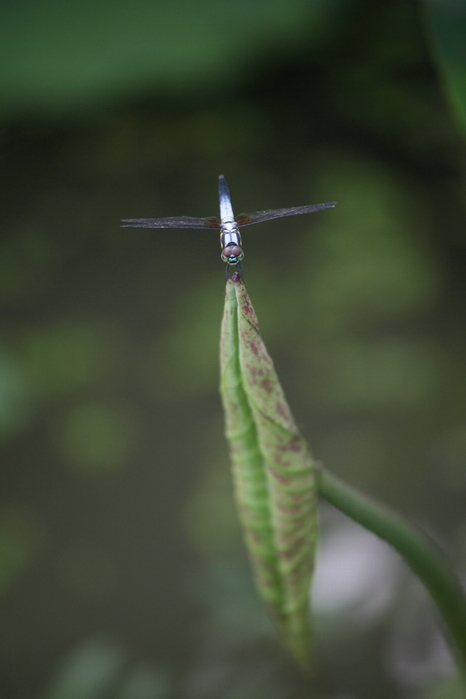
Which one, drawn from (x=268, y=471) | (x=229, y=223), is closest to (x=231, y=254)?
(x=229, y=223)

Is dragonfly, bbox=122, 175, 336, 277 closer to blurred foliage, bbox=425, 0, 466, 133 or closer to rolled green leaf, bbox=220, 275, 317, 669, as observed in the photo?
rolled green leaf, bbox=220, 275, 317, 669

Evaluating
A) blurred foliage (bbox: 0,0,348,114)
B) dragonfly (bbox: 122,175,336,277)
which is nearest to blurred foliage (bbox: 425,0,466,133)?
dragonfly (bbox: 122,175,336,277)

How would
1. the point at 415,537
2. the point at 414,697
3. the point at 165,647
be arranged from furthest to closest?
the point at 165,647, the point at 414,697, the point at 415,537

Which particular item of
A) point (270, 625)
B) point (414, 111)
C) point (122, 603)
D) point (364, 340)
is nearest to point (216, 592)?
point (270, 625)

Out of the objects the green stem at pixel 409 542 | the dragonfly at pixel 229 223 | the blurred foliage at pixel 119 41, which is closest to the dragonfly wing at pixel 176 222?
the dragonfly at pixel 229 223

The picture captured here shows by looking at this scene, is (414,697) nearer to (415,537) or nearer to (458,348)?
(415,537)
